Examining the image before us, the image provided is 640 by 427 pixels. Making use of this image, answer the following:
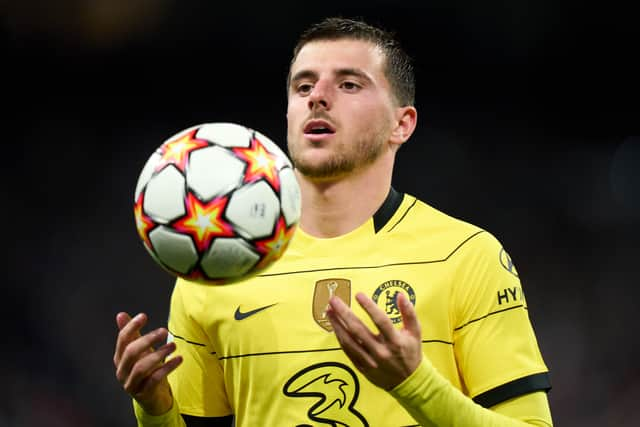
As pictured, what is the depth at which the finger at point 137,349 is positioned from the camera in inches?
91.0

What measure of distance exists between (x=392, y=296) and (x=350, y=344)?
2.09 feet

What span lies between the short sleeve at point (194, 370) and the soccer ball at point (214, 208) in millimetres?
624

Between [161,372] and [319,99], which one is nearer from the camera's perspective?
[161,372]

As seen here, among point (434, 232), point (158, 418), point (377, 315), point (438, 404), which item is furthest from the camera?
point (434, 232)

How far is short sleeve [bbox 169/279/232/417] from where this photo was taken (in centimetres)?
288

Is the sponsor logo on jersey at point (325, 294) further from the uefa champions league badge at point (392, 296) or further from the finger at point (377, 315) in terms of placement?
the finger at point (377, 315)

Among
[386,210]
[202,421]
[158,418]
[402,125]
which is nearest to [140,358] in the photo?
[158,418]

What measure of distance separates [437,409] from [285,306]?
2.38ft

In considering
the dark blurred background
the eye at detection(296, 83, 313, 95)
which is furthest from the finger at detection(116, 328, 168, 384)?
the dark blurred background

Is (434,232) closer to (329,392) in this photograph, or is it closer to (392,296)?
(392,296)

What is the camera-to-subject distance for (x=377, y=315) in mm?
1996
